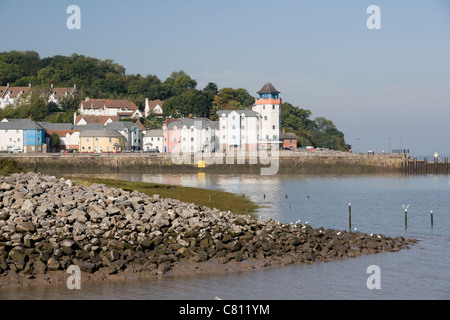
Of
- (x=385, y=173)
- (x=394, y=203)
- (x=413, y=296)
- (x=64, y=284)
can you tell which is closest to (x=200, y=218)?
(x=64, y=284)

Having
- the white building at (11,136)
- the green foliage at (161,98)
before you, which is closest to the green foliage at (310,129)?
the green foliage at (161,98)

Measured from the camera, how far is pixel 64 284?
24.5 meters

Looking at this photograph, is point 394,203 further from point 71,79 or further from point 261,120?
point 71,79

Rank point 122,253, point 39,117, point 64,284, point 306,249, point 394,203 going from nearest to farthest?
point 64,284 < point 122,253 < point 306,249 < point 394,203 < point 39,117

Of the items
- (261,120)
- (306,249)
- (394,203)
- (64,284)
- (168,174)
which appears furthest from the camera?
(261,120)

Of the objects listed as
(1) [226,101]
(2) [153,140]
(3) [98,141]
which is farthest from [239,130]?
(1) [226,101]

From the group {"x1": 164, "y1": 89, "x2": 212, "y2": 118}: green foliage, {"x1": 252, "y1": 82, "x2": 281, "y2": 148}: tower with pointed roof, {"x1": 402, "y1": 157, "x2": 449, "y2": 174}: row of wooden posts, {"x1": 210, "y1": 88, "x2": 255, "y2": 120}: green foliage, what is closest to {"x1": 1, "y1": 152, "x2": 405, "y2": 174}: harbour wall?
{"x1": 402, "y1": 157, "x2": 449, "y2": 174}: row of wooden posts

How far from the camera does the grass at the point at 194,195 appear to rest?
44.2 m

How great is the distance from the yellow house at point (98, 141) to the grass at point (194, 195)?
69.6m

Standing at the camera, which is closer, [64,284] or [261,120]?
[64,284]

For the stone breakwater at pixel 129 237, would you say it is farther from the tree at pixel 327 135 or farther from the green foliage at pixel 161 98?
the tree at pixel 327 135

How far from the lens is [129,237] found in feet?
93.5

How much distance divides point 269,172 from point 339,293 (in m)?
73.2

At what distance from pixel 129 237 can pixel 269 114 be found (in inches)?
3661
